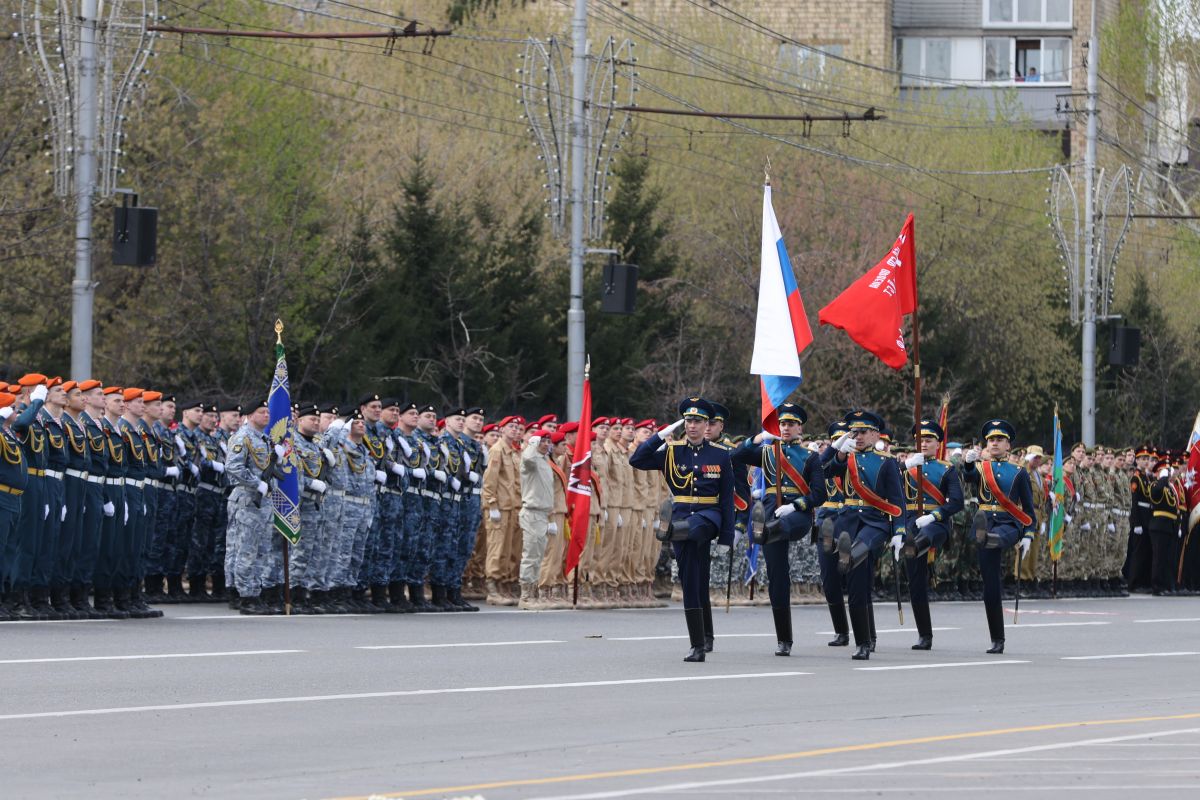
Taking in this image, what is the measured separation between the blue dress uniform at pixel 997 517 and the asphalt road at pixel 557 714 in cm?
46

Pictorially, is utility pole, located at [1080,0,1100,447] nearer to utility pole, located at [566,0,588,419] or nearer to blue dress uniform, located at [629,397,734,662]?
utility pole, located at [566,0,588,419]

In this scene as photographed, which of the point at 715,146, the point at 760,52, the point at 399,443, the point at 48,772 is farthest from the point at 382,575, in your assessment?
the point at 760,52

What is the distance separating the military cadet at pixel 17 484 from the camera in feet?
61.1

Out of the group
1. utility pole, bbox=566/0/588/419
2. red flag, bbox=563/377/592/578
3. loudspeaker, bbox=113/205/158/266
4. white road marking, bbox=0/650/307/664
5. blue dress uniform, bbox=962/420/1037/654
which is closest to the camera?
white road marking, bbox=0/650/307/664

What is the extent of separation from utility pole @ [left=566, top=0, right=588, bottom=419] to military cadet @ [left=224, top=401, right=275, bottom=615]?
36.0 feet

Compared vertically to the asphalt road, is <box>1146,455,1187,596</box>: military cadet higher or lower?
higher

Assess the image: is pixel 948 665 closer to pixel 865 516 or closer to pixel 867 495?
pixel 865 516

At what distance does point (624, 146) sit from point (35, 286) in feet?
57.7

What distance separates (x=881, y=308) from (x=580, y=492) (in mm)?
5100

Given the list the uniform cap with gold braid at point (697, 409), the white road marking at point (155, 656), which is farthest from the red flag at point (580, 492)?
the white road marking at point (155, 656)

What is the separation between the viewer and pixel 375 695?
45.1 ft

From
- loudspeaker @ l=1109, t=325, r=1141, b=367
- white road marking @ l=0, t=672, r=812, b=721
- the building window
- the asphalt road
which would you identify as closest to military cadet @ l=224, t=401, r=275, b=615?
the asphalt road

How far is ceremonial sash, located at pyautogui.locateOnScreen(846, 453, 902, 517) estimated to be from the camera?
18047 millimetres

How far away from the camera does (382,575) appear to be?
866 inches
